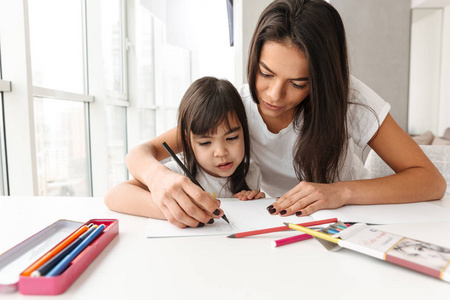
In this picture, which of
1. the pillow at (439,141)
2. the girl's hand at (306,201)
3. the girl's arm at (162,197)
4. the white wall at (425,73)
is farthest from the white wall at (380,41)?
the girl's arm at (162,197)

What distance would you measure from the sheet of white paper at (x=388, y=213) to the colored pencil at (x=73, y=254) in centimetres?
41

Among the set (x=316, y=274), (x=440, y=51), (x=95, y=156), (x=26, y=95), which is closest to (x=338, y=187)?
(x=316, y=274)

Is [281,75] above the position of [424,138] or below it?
above

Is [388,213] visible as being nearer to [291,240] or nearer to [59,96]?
[291,240]

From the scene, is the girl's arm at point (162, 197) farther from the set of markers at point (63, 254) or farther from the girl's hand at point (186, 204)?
the set of markers at point (63, 254)

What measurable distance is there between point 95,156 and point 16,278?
1.97 metres

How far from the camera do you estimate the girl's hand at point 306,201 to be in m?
0.69

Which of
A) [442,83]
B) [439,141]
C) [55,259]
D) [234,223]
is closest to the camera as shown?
[55,259]

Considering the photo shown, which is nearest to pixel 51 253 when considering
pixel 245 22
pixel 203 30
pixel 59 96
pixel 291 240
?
pixel 291 240

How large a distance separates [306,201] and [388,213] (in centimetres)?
17

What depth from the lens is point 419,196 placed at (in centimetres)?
81

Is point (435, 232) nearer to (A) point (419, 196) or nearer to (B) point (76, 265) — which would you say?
(A) point (419, 196)

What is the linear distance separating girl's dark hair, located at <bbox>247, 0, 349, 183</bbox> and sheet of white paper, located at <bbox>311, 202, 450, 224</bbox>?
253mm

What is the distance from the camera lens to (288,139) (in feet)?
3.64
